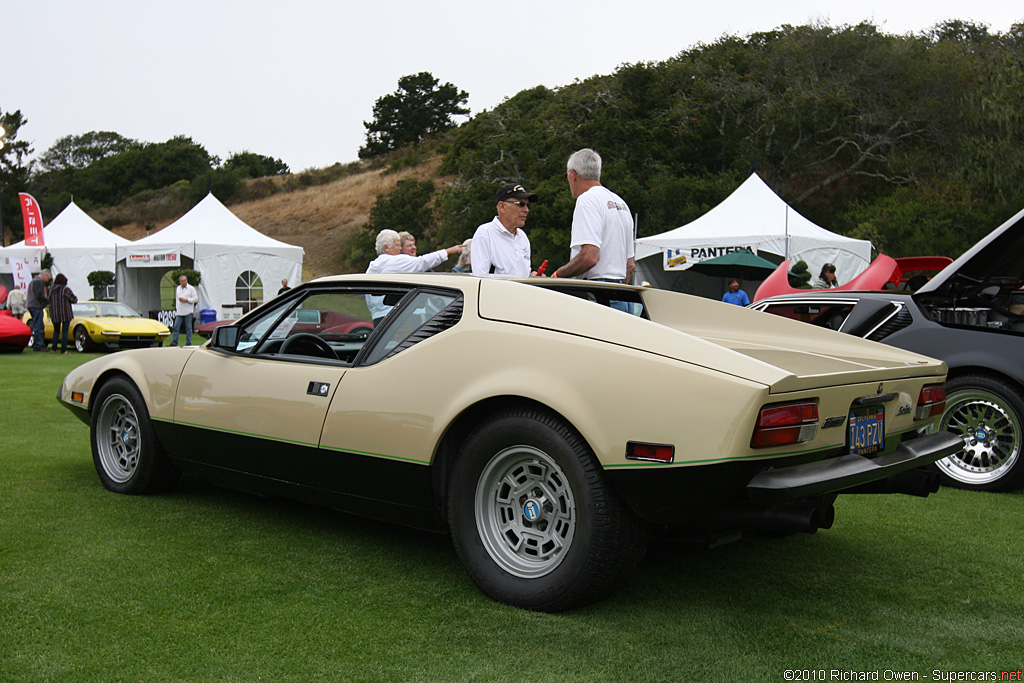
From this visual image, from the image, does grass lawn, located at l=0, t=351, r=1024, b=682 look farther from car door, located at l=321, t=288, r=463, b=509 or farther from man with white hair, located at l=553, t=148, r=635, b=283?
man with white hair, located at l=553, t=148, r=635, b=283

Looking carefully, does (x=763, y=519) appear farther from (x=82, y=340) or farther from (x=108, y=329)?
(x=82, y=340)

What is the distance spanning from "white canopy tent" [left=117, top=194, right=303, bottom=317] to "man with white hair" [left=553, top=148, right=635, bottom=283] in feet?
61.9

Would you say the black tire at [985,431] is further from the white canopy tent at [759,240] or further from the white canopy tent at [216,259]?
the white canopy tent at [216,259]

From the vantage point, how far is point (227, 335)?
3996 millimetres

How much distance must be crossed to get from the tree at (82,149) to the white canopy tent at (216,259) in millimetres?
63978

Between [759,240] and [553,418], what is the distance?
15495 millimetres

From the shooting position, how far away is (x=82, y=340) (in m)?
16.0

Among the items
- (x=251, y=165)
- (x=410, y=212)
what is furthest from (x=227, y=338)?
(x=251, y=165)

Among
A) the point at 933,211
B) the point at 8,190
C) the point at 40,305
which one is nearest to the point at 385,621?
the point at 40,305

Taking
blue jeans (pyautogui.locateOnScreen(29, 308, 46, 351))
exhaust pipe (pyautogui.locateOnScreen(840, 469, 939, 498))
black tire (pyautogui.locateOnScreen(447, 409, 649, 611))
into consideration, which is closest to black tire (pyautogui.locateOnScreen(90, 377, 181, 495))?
black tire (pyautogui.locateOnScreen(447, 409, 649, 611))

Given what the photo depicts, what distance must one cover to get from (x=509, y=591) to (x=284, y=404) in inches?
51.7

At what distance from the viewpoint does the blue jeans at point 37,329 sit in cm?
1584

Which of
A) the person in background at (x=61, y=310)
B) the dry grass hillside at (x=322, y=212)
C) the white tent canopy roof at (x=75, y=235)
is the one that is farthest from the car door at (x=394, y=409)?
the dry grass hillside at (x=322, y=212)

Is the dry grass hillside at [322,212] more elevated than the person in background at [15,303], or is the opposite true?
the dry grass hillside at [322,212]
